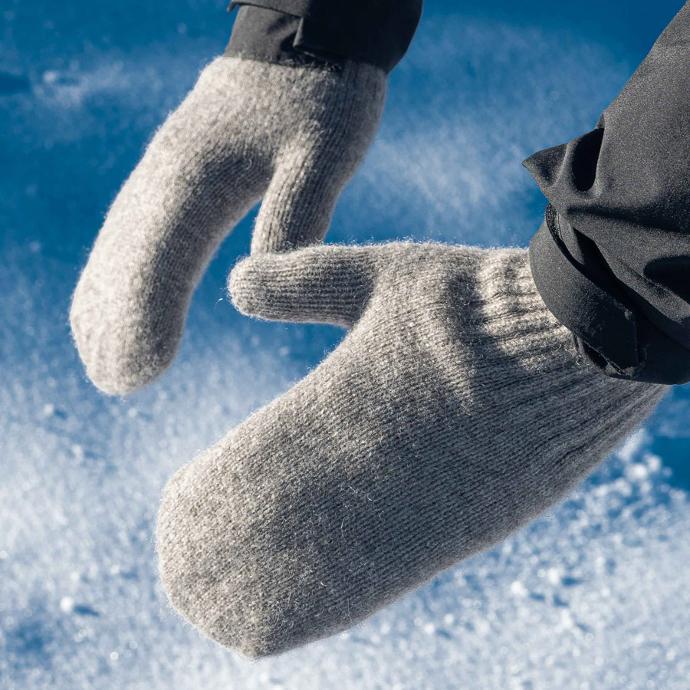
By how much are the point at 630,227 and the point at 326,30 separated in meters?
0.41

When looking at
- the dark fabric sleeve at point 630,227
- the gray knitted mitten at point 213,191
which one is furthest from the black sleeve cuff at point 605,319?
the gray knitted mitten at point 213,191

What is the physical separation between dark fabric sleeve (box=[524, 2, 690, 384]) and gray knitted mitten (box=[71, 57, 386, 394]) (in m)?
0.25

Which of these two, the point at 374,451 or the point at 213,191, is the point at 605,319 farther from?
the point at 213,191

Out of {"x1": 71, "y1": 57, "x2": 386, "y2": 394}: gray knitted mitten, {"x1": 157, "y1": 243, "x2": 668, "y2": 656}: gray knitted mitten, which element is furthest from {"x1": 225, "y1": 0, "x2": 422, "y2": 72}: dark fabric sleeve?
{"x1": 157, "y1": 243, "x2": 668, "y2": 656}: gray knitted mitten

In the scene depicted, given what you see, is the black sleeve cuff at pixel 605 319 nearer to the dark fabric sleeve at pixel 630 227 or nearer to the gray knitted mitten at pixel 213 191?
the dark fabric sleeve at pixel 630 227

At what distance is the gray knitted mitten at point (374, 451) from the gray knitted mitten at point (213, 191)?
0.11m

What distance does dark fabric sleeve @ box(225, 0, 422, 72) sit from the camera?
0.89 meters

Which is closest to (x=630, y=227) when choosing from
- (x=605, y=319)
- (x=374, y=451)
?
(x=605, y=319)

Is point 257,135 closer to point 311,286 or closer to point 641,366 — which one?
point 311,286

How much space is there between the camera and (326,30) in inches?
35.3

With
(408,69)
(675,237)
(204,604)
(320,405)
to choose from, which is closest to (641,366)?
(675,237)

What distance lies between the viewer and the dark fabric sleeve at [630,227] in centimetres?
61

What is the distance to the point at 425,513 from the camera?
2.53ft

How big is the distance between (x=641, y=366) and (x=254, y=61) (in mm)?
494
